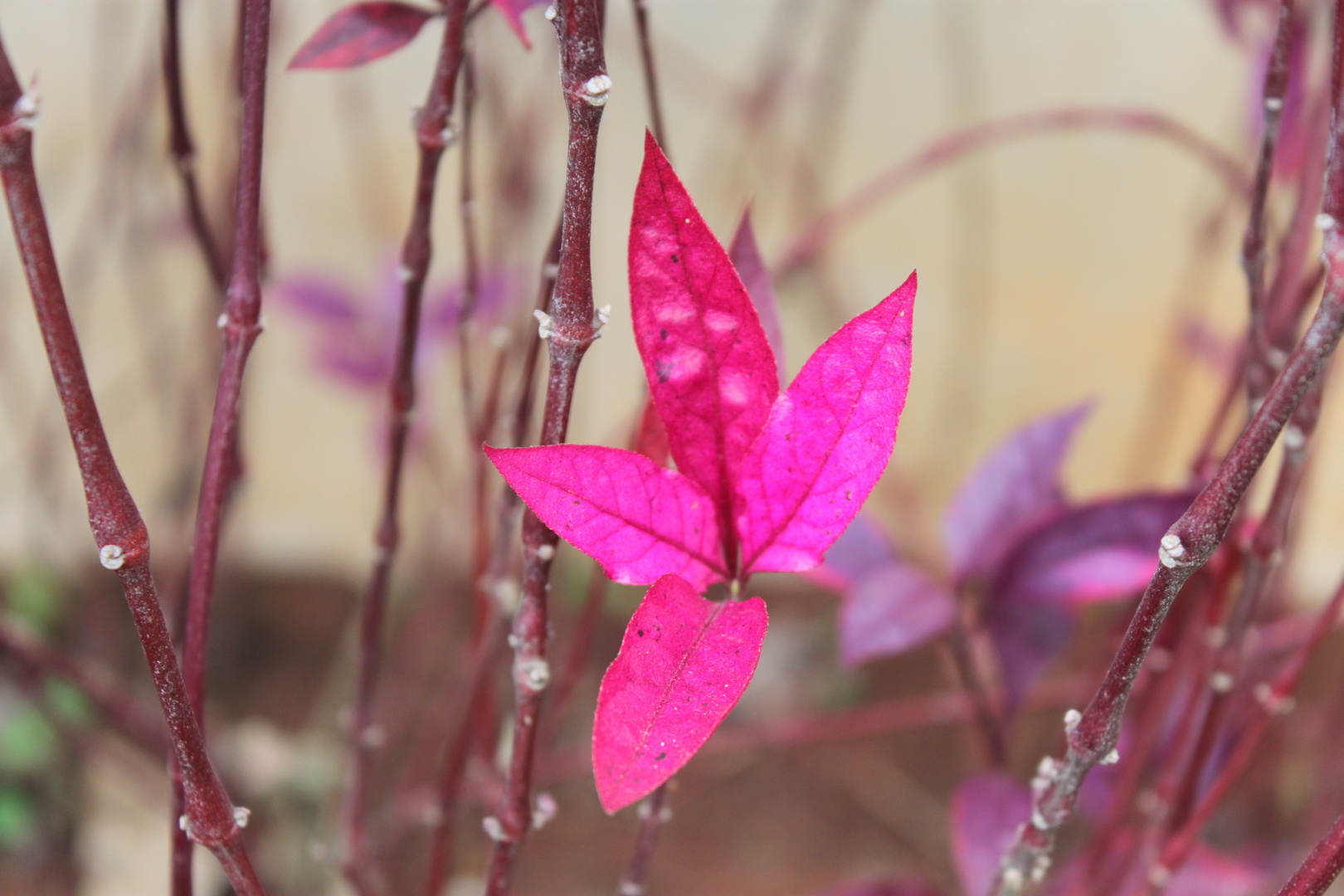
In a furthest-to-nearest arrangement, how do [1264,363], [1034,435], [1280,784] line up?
[1280,784]
[1034,435]
[1264,363]

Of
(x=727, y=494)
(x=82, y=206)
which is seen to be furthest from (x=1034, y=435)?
(x=82, y=206)

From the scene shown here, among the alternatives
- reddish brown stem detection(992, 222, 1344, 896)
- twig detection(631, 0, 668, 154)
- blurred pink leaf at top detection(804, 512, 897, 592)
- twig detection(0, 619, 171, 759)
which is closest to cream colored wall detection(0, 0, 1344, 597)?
twig detection(0, 619, 171, 759)

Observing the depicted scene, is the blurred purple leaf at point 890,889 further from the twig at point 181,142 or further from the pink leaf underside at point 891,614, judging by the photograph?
the twig at point 181,142

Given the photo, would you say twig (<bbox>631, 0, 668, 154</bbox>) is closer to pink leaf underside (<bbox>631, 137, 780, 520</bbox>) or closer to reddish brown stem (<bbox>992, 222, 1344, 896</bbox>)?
pink leaf underside (<bbox>631, 137, 780, 520</bbox>)

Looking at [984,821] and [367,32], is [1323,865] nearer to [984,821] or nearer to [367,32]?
[984,821]

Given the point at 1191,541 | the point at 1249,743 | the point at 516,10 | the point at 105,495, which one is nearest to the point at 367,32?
the point at 516,10

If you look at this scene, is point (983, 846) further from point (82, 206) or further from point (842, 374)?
point (82, 206)
